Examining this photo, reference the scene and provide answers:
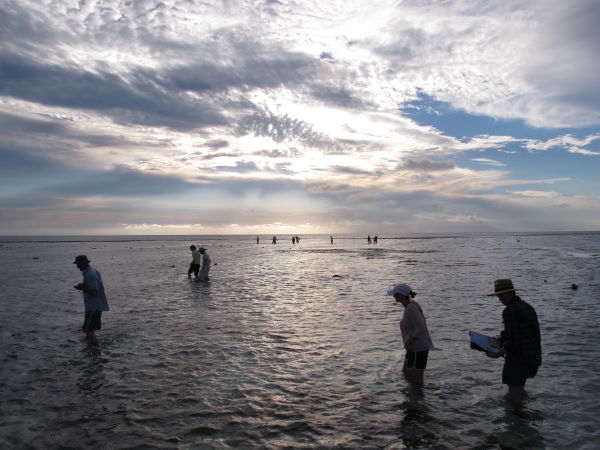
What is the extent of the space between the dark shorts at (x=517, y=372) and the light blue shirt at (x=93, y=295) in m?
9.66

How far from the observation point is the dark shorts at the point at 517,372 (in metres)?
6.30

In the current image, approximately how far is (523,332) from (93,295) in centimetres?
1016

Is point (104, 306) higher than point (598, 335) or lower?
higher

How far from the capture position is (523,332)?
617cm

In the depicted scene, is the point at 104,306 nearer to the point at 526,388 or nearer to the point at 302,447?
the point at 302,447

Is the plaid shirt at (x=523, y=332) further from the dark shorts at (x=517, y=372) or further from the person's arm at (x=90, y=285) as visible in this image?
the person's arm at (x=90, y=285)

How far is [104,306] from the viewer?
10711mm

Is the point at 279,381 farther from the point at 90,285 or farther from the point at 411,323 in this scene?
the point at 90,285

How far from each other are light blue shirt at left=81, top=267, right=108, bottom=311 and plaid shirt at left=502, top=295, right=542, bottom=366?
9671 millimetres

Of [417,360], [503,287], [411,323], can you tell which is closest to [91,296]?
[411,323]

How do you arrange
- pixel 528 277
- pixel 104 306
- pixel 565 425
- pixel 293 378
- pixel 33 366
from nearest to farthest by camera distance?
pixel 565 425
pixel 293 378
pixel 33 366
pixel 104 306
pixel 528 277

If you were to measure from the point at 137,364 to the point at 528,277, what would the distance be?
2565 cm

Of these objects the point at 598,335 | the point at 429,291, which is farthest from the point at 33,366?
the point at 429,291

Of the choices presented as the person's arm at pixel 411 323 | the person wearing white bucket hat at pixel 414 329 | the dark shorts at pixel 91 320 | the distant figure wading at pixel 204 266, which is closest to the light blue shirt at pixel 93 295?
the dark shorts at pixel 91 320
